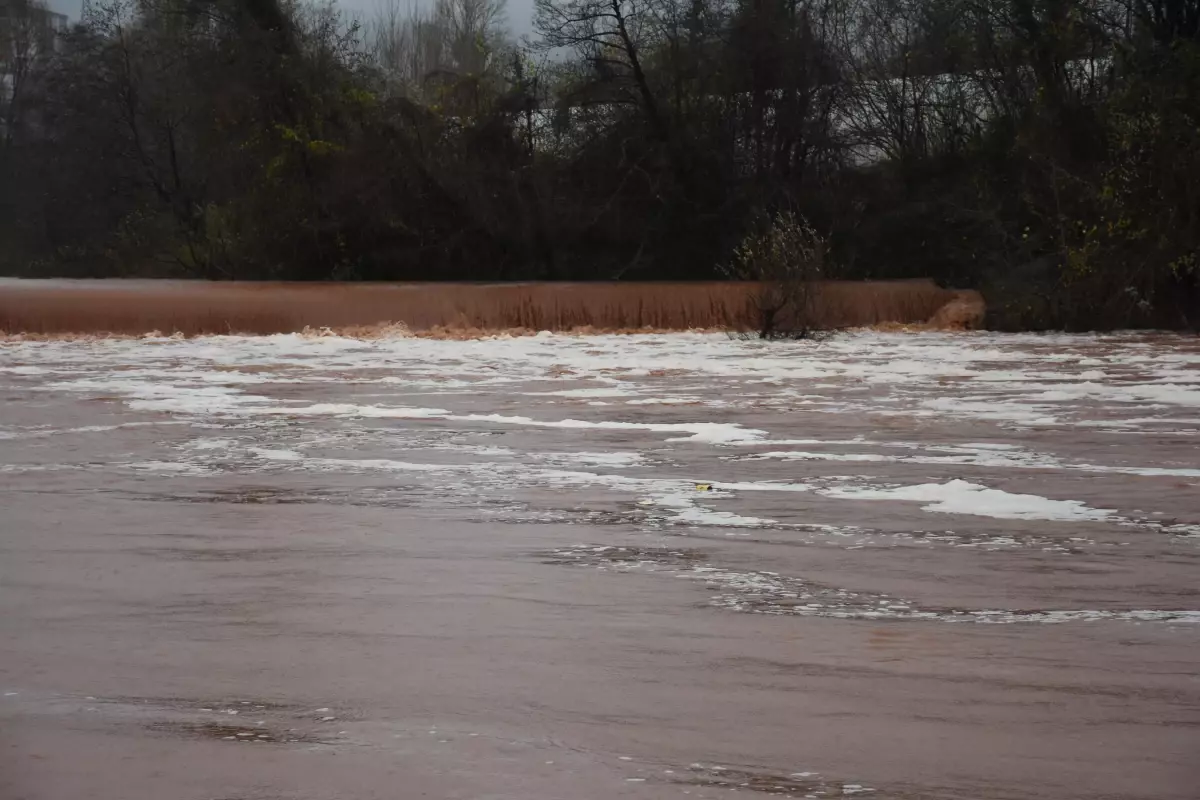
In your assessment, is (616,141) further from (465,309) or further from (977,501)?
(977,501)

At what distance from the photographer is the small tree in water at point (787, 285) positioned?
56.4 feet

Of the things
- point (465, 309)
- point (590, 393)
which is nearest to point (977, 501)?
point (590, 393)

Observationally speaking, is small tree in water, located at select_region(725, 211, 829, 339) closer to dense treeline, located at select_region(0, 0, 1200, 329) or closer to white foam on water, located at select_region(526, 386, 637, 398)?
dense treeline, located at select_region(0, 0, 1200, 329)

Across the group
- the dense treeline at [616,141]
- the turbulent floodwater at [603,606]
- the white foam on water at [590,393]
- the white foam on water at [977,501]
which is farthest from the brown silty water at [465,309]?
the white foam on water at [977,501]

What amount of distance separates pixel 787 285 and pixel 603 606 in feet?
44.1

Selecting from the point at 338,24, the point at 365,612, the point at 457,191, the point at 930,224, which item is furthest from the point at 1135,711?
the point at 338,24

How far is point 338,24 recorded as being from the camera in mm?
30344

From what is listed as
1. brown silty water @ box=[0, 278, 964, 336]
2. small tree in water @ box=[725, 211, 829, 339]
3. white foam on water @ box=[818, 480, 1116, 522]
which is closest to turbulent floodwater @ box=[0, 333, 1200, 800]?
white foam on water @ box=[818, 480, 1116, 522]

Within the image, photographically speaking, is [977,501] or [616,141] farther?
[616,141]

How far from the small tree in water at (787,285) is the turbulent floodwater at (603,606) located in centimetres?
806

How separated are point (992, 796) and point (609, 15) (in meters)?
25.6

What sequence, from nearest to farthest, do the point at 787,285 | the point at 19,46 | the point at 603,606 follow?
the point at 603,606, the point at 787,285, the point at 19,46

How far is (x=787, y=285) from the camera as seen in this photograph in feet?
57.0

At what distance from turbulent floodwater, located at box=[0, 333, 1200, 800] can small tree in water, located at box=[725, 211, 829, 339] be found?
8.06m
